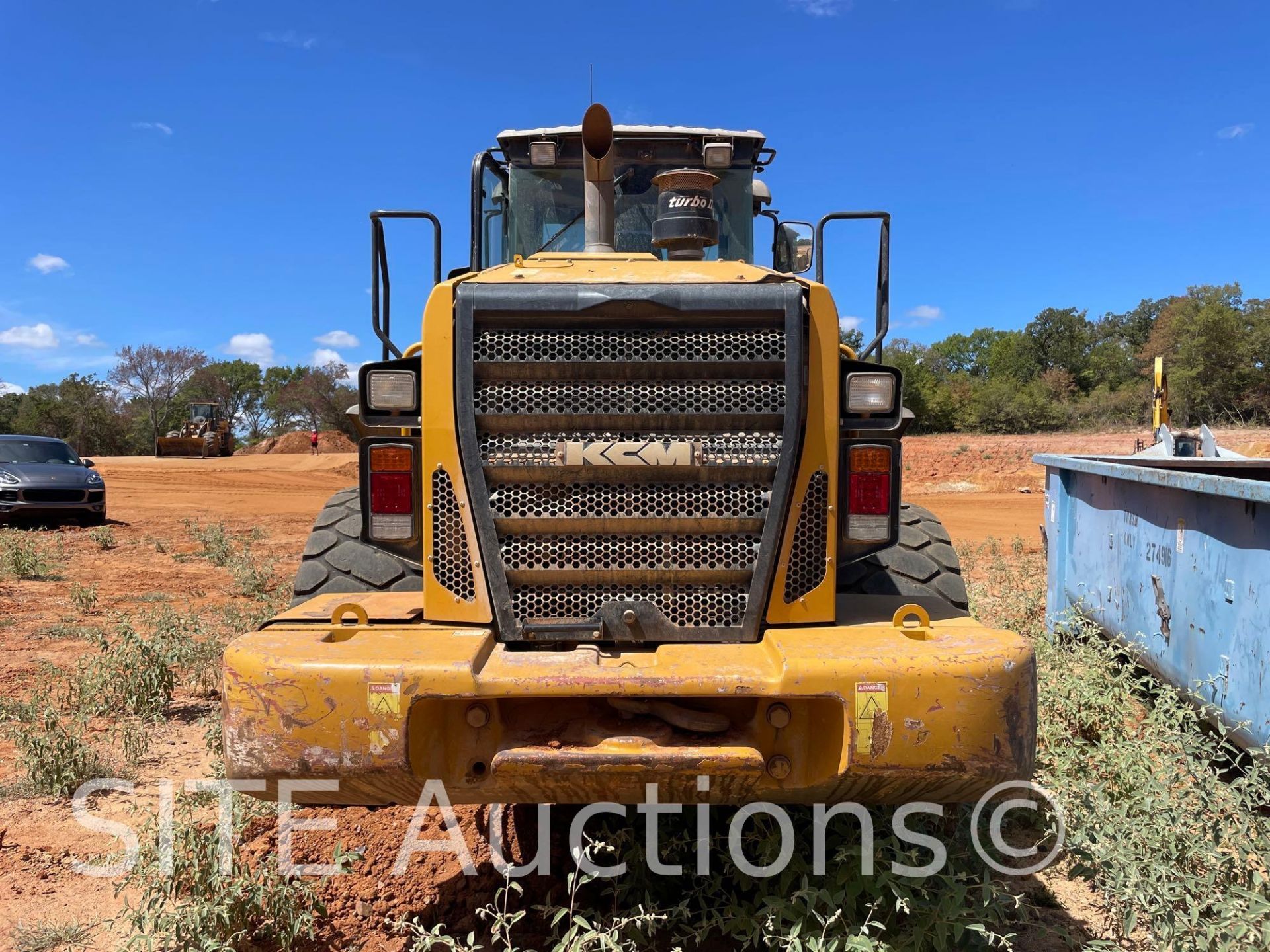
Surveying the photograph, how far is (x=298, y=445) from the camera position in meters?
44.9

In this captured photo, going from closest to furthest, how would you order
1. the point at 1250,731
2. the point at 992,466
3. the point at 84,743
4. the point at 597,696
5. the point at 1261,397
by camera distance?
the point at 597,696, the point at 1250,731, the point at 84,743, the point at 992,466, the point at 1261,397

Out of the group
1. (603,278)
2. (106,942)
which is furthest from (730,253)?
(106,942)

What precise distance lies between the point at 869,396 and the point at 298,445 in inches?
1772

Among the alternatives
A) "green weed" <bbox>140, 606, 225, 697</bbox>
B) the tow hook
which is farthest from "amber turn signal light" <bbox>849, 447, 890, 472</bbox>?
"green weed" <bbox>140, 606, 225, 697</bbox>

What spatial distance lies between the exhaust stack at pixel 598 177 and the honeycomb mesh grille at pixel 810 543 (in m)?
1.55

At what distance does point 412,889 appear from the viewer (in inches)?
137

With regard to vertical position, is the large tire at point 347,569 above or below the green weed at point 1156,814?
above

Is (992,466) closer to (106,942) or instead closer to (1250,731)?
(1250,731)

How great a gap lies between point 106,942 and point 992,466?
2783cm

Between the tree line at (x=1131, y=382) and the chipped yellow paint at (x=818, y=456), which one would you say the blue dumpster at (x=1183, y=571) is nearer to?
the chipped yellow paint at (x=818, y=456)

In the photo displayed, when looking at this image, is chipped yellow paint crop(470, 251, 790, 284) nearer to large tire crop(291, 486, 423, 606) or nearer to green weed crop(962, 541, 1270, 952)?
large tire crop(291, 486, 423, 606)

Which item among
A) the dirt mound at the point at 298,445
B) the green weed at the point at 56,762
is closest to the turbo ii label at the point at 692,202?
the green weed at the point at 56,762

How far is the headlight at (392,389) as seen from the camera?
310cm

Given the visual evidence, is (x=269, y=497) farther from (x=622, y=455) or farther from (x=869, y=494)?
(x=869, y=494)
